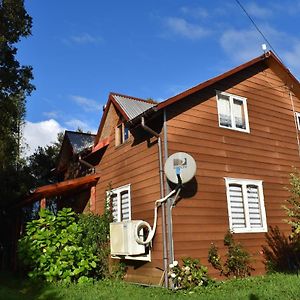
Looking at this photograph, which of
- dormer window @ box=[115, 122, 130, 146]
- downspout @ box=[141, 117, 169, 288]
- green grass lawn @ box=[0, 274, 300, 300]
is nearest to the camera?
green grass lawn @ box=[0, 274, 300, 300]

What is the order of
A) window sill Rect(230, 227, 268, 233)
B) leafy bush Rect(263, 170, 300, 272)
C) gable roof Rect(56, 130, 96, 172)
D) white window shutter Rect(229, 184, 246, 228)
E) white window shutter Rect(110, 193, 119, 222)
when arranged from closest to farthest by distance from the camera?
1. window sill Rect(230, 227, 268, 233)
2. white window shutter Rect(229, 184, 246, 228)
3. leafy bush Rect(263, 170, 300, 272)
4. white window shutter Rect(110, 193, 119, 222)
5. gable roof Rect(56, 130, 96, 172)

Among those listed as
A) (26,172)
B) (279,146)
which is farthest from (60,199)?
(279,146)

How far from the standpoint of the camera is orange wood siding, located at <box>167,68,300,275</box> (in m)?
10.8

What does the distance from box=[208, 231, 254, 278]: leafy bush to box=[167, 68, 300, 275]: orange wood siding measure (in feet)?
0.58

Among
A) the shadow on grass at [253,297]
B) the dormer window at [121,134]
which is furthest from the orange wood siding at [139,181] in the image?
the shadow on grass at [253,297]

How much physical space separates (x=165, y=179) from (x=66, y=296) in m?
3.86

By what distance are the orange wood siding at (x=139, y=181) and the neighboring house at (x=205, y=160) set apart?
0.10 ft

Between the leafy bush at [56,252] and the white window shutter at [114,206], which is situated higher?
the white window shutter at [114,206]

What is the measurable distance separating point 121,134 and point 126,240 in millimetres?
4177

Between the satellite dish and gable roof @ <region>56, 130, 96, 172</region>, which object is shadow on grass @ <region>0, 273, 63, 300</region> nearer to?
the satellite dish

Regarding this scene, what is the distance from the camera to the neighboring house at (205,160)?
10.8 meters

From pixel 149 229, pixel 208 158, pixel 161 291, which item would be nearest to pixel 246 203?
pixel 208 158

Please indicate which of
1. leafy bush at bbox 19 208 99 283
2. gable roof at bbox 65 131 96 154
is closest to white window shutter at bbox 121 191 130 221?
leafy bush at bbox 19 208 99 283

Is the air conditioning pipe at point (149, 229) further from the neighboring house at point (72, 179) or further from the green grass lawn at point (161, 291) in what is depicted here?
the neighboring house at point (72, 179)
